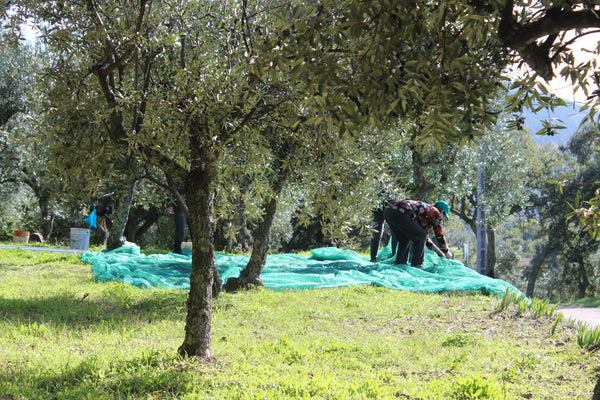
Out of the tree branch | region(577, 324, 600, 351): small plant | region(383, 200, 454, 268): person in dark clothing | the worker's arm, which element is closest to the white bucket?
region(383, 200, 454, 268): person in dark clothing

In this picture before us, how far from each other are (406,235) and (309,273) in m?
2.54

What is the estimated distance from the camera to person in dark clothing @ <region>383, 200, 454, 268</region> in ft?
38.6

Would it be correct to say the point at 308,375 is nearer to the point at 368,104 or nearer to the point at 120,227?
the point at 368,104

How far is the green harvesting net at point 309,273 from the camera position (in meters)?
9.85

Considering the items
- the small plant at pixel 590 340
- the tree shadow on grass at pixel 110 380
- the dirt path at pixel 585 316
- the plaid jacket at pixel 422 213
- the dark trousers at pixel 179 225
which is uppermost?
the plaid jacket at pixel 422 213

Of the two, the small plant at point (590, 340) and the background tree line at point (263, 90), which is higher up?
the background tree line at point (263, 90)

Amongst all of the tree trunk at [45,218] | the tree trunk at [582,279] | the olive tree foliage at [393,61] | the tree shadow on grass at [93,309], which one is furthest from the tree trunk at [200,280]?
the tree trunk at [582,279]

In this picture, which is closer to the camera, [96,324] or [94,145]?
[94,145]

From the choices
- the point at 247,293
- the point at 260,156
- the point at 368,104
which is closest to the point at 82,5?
the point at 260,156

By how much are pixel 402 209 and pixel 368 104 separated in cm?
929

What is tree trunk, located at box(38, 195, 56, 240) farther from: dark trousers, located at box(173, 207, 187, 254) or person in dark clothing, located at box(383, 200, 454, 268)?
person in dark clothing, located at box(383, 200, 454, 268)

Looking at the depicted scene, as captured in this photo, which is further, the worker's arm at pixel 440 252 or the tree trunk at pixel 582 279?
the tree trunk at pixel 582 279

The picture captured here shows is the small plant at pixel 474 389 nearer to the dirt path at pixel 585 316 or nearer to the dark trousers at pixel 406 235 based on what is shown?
the dirt path at pixel 585 316

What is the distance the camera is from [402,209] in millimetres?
11891
